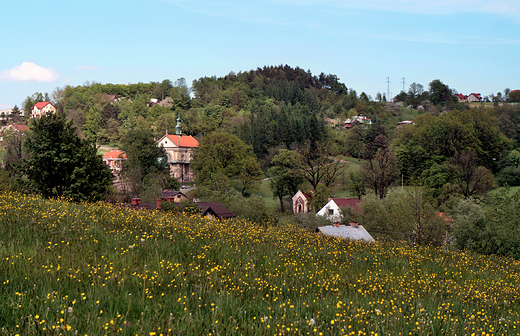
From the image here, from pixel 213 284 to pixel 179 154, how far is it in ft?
337

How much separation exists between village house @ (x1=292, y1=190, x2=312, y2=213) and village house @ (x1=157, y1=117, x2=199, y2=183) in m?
41.5

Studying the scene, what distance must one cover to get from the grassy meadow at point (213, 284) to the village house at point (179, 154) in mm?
96448

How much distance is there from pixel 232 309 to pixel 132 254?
2823mm

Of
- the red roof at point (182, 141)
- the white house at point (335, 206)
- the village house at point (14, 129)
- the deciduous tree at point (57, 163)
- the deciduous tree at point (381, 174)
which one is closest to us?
the deciduous tree at point (57, 163)

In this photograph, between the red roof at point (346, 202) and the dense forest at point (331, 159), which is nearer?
the red roof at point (346, 202)

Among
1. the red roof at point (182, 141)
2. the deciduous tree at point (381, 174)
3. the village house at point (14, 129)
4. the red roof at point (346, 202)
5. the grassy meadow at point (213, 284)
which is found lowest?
the red roof at point (346, 202)

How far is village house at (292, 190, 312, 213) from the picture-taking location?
69.8 meters

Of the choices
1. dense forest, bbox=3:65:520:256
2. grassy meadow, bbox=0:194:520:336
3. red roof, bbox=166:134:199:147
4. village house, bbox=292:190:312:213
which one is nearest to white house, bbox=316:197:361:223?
dense forest, bbox=3:65:520:256

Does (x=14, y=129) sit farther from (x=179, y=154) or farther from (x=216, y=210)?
(x=216, y=210)

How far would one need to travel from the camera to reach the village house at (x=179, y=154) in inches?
4210

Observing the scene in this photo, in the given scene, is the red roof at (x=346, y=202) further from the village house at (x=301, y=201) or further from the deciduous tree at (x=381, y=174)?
the village house at (x=301, y=201)

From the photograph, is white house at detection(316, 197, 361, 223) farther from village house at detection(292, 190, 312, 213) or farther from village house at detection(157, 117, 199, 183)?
village house at detection(157, 117, 199, 183)

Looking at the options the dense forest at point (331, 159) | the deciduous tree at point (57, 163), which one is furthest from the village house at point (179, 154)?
the deciduous tree at point (57, 163)

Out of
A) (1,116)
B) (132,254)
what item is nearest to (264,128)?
(132,254)
